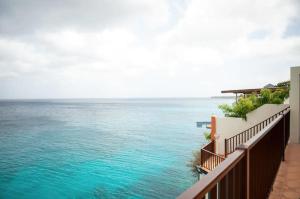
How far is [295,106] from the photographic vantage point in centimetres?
749

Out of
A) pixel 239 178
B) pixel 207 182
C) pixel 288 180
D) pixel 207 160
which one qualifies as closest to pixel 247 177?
pixel 239 178

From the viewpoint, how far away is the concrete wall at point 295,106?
733cm

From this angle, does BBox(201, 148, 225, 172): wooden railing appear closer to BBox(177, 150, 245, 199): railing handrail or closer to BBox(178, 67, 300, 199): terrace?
BBox(178, 67, 300, 199): terrace

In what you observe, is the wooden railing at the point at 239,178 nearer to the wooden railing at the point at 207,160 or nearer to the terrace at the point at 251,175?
the terrace at the point at 251,175

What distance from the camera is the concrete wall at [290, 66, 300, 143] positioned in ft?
24.0

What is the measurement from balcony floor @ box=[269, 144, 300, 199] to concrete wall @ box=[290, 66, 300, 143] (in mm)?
1483

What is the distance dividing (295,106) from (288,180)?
152 inches

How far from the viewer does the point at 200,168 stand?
1316cm

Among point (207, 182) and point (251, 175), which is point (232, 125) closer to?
point (251, 175)

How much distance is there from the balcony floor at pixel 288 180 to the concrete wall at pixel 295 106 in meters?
1.48

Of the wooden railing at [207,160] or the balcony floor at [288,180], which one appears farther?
the wooden railing at [207,160]

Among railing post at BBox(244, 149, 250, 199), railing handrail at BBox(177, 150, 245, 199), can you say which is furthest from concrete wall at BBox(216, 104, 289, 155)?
railing handrail at BBox(177, 150, 245, 199)

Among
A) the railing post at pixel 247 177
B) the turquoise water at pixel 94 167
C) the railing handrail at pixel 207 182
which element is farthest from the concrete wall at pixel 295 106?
the turquoise water at pixel 94 167

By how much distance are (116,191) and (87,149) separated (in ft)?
55.4
